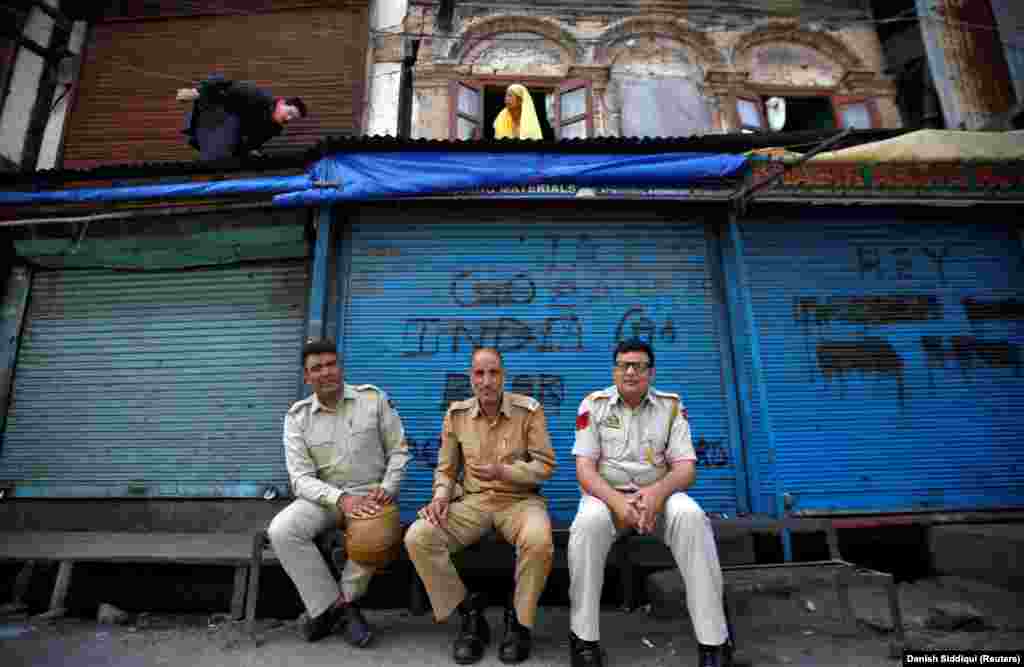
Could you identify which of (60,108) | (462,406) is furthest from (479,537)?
(60,108)

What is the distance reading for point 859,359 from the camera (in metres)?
5.22

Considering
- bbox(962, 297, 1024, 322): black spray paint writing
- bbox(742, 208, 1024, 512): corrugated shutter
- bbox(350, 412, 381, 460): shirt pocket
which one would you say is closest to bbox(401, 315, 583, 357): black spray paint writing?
bbox(350, 412, 381, 460): shirt pocket

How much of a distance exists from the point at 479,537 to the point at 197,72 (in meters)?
7.06

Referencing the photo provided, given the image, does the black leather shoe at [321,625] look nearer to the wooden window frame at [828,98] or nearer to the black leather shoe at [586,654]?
the black leather shoe at [586,654]

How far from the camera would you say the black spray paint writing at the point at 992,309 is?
541cm

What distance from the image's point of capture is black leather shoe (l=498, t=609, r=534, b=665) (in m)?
2.86

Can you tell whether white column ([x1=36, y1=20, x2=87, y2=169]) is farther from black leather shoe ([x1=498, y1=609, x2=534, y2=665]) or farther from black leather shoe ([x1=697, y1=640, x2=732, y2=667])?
black leather shoe ([x1=697, y1=640, x2=732, y2=667])

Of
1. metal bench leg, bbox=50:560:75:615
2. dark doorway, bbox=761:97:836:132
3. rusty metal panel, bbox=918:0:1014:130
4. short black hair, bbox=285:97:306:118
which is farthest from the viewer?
dark doorway, bbox=761:97:836:132

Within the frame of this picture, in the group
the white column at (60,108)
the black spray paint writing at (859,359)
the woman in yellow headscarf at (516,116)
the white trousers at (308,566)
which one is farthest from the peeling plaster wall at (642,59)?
the white trousers at (308,566)

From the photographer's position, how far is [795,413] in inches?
201

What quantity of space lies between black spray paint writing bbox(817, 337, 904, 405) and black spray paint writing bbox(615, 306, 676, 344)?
1.46 meters

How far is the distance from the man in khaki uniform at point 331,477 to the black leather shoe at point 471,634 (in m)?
0.58

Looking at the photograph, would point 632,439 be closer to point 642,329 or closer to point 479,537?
point 479,537

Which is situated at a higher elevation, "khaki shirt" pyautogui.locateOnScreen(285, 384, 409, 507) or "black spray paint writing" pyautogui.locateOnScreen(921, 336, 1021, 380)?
"black spray paint writing" pyautogui.locateOnScreen(921, 336, 1021, 380)
